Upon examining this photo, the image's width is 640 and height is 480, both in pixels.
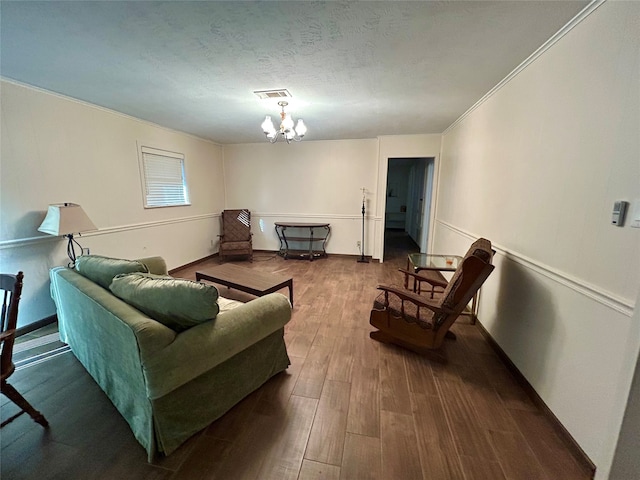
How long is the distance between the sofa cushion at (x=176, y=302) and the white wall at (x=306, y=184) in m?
4.30

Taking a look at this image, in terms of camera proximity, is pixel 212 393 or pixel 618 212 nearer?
pixel 618 212

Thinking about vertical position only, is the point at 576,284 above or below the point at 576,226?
below

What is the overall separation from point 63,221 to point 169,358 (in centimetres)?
219

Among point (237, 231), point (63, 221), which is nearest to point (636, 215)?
point (63, 221)

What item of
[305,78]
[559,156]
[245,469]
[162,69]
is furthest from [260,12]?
[245,469]

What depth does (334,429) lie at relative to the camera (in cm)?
151

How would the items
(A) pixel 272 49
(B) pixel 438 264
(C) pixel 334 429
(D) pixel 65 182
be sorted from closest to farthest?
(C) pixel 334 429
(A) pixel 272 49
(D) pixel 65 182
(B) pixel 438 264

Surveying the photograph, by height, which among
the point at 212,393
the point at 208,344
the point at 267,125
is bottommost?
the point at 212,393

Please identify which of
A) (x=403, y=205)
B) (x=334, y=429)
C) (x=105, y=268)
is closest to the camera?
(x=334, y=429)

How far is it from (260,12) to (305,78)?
89cm

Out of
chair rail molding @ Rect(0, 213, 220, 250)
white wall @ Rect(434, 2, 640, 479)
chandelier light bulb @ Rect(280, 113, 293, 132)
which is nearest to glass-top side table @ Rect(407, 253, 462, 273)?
white wall @ Rect(434, 2, 640, 479)

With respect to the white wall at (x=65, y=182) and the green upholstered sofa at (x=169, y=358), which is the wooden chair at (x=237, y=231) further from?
the green upholstered sofa at (x=169, y=358)

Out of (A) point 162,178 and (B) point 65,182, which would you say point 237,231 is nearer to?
(A) point 162,178

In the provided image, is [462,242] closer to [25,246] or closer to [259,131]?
[259,131]
